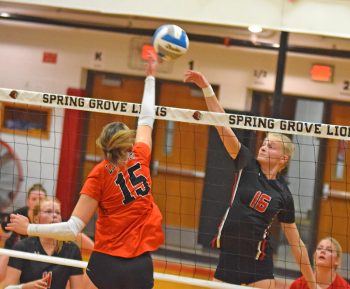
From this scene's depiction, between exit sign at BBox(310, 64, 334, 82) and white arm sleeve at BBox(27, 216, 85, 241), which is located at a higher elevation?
exit sign at BBox(310, 64, 334, 82)

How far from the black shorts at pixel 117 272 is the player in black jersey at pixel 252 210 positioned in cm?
85

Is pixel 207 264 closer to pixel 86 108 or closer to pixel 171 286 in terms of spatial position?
pixel 171 286

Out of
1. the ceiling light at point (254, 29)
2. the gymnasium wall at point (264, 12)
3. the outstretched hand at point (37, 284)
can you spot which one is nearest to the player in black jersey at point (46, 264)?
the outstretched hand at point (37, 284)

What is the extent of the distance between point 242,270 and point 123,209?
116 centimetres

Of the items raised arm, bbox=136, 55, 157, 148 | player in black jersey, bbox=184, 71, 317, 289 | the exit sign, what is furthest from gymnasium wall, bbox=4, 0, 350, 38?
raised arm, bbox=136, 55, 157, 148

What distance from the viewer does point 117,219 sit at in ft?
14.3

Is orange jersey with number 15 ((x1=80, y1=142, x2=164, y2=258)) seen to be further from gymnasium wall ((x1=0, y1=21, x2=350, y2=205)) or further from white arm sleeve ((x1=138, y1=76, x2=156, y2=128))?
gymnasium wall ((x1=0, y1=21, x2=350, y2=205))

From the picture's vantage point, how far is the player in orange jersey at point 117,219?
14.0 ft

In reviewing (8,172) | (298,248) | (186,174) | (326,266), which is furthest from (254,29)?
(298,248)

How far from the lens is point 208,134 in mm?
11094

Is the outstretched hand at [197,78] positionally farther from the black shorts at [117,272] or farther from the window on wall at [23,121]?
the window on wall at [23,121]

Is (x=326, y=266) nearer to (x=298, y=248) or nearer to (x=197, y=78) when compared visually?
(x=298, y=248)

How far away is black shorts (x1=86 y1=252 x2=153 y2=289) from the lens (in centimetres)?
435

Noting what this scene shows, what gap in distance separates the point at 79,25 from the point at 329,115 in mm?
4095
